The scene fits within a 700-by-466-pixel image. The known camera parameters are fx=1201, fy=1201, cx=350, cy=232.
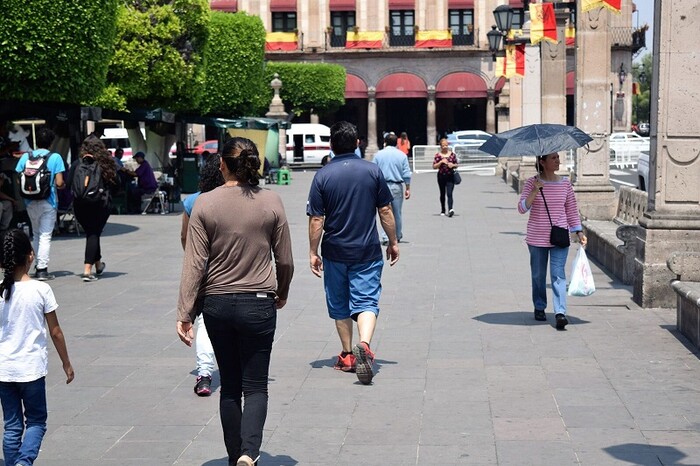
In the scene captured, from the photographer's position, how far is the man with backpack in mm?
13805

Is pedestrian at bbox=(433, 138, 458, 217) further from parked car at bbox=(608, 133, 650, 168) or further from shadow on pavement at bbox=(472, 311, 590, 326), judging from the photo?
parked car at bbox=(608, 133, 650, 168)

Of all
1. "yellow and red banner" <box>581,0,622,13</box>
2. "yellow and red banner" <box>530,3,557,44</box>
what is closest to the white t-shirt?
"yellow and red banner" <box>581,0,622,13</box>

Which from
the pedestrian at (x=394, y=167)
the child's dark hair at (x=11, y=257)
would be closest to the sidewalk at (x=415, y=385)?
the child's dark hair at (x=11, y=257)

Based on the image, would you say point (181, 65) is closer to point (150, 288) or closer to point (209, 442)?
point (150, 288)

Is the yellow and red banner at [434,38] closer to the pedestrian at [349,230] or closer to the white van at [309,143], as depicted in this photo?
A: the white van at [309,143]

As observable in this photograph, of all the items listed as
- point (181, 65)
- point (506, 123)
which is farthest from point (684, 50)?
point (506, 123)

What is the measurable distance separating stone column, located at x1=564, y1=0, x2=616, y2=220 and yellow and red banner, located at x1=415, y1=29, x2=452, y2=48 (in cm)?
5028

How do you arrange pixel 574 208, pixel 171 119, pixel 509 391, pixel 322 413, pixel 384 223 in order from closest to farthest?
pixel 322 413
pixel 509 391
pixel 384 223
pixel 574 208
pixel 171 119

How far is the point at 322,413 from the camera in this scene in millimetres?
7430

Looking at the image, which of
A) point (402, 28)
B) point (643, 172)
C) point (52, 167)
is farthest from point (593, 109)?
point (402, 28)

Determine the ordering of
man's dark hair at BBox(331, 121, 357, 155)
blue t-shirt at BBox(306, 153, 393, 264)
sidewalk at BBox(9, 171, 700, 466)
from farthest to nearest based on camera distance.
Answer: man's dark hair at BBox(331, 121, 357, 155), blue t-shirt at BBox(306, 153, 393, 264), sidewalk at BBox(9, 171, 700, 466)

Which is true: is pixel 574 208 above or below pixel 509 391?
above

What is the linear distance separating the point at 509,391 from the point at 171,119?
20.2 metres

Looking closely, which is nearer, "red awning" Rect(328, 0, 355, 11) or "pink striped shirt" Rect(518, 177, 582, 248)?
"pink striped shirt" Rect(518, 177, 582, 248)
